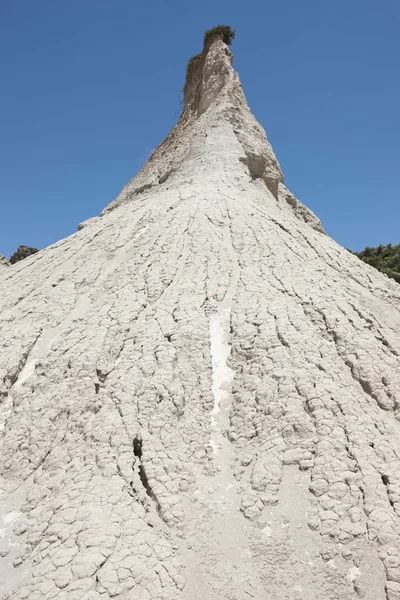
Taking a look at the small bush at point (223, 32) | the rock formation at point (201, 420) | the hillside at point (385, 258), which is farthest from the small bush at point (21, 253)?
the hillside at point (385, 258)

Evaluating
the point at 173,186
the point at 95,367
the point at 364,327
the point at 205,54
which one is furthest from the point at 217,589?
the point at 205,54

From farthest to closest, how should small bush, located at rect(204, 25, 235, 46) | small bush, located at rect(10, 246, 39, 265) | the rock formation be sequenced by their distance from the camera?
small bush, located at rect(10, 246, 39, 265) → small bush, located at rect(204, 25, 235, 46) → the rock formation

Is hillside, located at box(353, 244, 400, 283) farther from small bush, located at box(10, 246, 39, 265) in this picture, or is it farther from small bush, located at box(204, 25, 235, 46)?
small bush, located at box(10, 246, 39, 265)

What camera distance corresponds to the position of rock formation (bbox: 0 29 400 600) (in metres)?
4.03

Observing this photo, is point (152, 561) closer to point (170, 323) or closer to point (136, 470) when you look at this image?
point (136, 470)

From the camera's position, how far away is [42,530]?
173 inches

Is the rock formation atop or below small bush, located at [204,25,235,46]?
below

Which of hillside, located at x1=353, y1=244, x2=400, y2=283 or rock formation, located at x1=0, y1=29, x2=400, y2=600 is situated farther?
hillside, located at x1=353, y1=244, x2=400, y2=283

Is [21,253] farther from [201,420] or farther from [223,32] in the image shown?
[201,420]

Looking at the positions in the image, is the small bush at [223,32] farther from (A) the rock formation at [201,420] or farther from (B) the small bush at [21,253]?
(B) the small bush at [21,253]

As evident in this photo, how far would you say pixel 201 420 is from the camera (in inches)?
220

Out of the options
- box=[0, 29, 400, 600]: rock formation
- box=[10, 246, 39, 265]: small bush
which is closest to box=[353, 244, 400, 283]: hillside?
box=[0, 29, 400, 600]: rock formation

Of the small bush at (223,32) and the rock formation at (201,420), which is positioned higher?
the small bush at (223,32)

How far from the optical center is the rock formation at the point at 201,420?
403 centimetres
